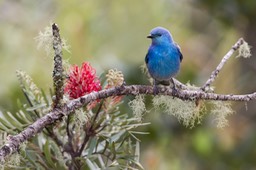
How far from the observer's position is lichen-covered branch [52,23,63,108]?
1.69 meters

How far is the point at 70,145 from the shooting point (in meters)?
2.09

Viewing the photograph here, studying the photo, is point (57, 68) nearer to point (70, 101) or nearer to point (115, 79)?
point (70, 101)

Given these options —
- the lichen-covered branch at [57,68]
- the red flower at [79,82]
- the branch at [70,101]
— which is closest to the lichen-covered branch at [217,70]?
the branch at [70,101]

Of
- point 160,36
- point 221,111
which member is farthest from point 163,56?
point 221,111

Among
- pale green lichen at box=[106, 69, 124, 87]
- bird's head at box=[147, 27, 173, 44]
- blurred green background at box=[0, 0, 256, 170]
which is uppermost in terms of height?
blurred green background at box=[0, 0, 256, 170]

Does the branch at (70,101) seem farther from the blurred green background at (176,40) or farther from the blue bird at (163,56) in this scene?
the blurred green background at (176,40)

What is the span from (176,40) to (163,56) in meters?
2.46

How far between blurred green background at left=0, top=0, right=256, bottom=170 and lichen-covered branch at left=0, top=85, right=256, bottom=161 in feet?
7.66

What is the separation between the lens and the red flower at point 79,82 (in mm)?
1978

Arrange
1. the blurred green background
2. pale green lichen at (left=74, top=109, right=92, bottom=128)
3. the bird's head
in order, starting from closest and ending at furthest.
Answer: pale green lichen at (left=74, top=109, right=92, bottom=128)
the bird's head
the blurred green background

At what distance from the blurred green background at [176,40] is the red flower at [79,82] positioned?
2.38m

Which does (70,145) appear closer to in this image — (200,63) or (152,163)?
(152,163)

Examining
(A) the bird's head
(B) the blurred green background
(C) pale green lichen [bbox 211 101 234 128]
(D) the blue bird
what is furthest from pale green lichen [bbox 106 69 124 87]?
(B) the blurred green background

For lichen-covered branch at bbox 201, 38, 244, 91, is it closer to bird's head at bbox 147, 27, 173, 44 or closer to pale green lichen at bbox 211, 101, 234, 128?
pale green lichen at bbox 211, 101, 234, 128
